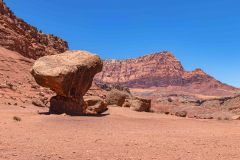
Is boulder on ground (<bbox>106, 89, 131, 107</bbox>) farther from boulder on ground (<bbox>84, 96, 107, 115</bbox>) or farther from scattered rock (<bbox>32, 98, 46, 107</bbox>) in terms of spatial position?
scattered rock (<bbox>32, 98, 46, 107</bbox>)

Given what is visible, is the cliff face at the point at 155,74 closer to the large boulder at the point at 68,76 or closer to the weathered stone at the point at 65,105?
the large boulder at the point at 68,76

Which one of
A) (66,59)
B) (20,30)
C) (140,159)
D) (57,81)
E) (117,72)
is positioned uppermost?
(117,72)

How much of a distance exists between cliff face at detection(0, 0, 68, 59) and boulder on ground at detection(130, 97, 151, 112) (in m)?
20.2

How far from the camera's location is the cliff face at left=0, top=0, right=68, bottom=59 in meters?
39.7

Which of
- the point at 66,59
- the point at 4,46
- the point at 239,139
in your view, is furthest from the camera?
the point at 4,46

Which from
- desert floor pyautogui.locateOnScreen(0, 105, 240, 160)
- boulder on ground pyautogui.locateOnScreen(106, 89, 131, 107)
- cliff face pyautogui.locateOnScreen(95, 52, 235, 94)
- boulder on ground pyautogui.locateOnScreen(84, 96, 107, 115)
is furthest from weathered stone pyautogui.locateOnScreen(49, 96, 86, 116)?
cliff face pyautogui.locateOnScreen(95, 52, 235, 94)

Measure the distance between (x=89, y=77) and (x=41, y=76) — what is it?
281cm

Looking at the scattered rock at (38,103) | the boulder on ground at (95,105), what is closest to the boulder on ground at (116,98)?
the boulder on ground at (95,105)

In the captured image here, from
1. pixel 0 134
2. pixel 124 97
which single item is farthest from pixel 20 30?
pixel 0 134

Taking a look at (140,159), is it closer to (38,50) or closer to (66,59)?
(66,59)

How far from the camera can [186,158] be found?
25.4 ft

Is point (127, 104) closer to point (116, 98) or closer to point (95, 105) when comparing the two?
point (116, 98)

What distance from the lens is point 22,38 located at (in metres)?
43.3

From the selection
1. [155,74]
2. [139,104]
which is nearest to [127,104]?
[139,104]
